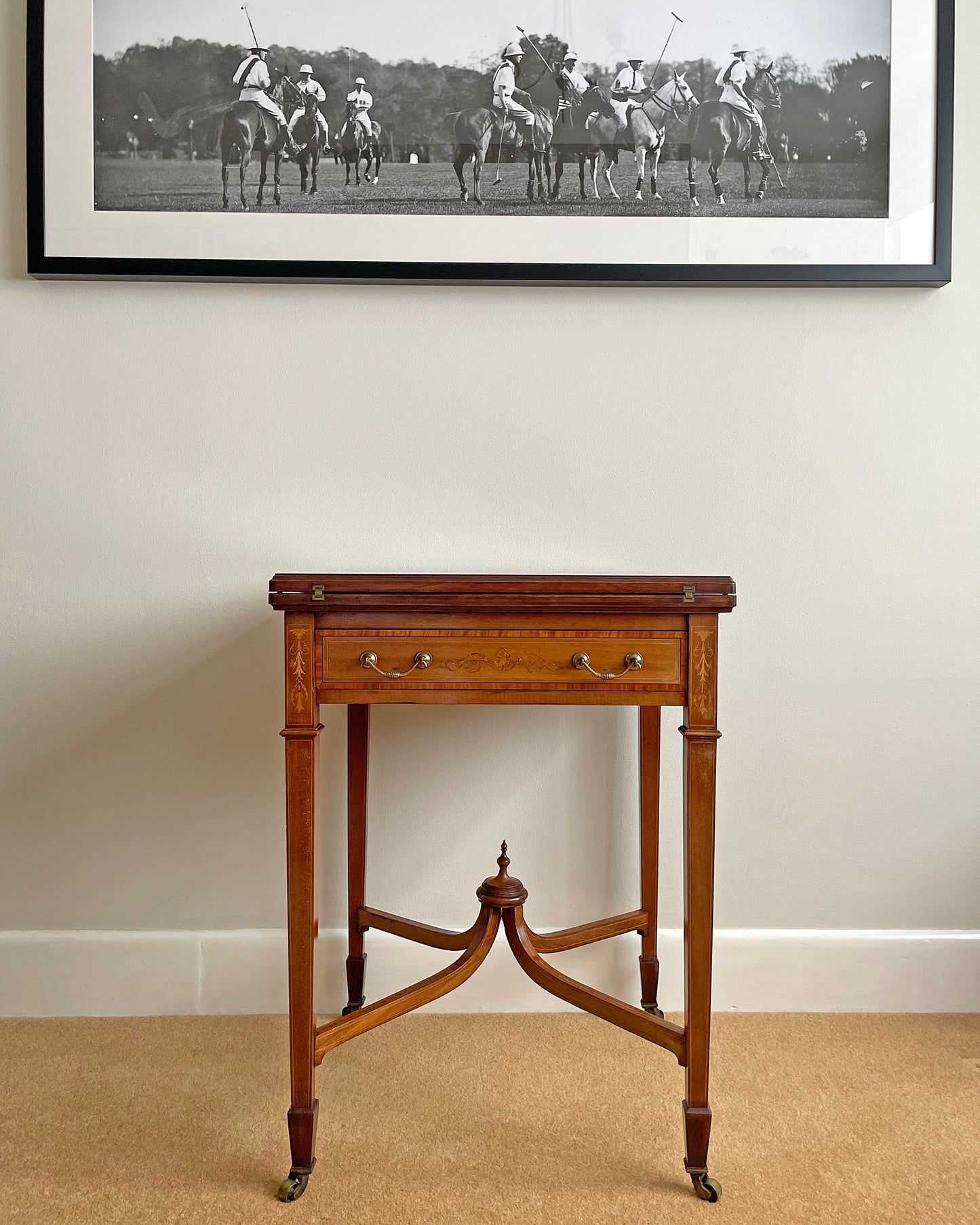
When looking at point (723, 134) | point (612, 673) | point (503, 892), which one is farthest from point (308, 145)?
point (503, 892)

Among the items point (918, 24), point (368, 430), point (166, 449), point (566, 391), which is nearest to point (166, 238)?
point (166, 449)

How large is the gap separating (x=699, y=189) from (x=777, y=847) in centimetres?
134

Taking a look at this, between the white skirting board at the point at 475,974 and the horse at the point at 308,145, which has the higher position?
the horse at the point at 308,145

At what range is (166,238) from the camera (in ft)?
5.97

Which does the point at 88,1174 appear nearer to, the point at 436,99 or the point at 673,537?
the point at 673,537

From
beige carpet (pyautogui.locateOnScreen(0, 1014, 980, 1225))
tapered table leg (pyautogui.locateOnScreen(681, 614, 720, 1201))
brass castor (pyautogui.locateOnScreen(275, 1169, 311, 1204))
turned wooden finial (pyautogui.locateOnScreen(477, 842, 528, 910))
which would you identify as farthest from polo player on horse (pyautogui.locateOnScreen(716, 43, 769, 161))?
brass castor (pyautogui.locateOnScreen(275, 1169, 311, 1204))

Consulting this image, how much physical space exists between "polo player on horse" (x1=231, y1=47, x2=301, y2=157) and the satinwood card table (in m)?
0.97

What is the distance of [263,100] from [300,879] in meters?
1.47

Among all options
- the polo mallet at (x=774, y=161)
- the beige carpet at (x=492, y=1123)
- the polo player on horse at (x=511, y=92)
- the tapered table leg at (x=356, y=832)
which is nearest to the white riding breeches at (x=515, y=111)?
the polo player on horse at (x=511, y=92)

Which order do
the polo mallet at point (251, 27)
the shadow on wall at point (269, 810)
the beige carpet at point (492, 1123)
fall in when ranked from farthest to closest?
the shadow on wall at point (269, 810), the polo mallet at point (251, 27), the beige carpet at point (492, 1123)

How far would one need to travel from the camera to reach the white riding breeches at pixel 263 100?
182cm

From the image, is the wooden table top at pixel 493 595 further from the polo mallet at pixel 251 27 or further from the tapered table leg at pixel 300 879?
the polo mallet at pixel 251 27

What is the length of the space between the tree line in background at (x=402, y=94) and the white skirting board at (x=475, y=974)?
5.18 feet

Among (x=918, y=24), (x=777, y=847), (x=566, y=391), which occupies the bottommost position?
(x=777, y=847)
